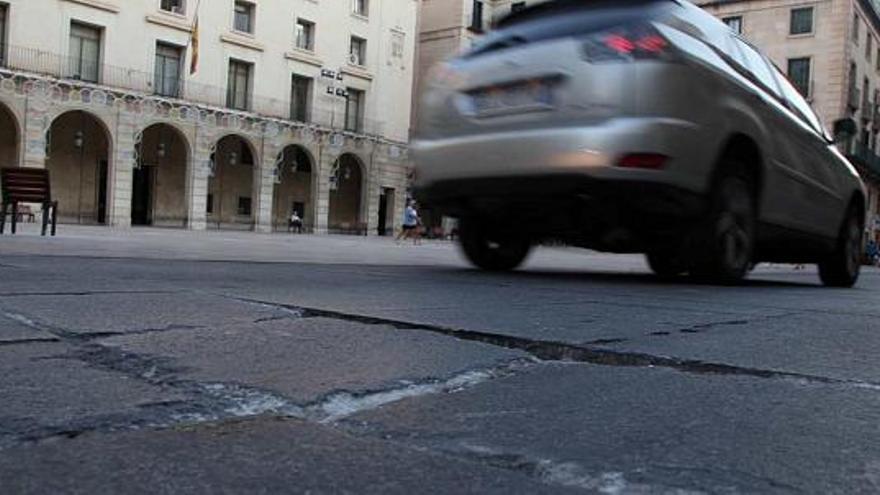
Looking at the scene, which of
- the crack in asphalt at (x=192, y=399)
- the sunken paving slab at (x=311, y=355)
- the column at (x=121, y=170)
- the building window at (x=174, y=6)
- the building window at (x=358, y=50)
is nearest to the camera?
the crack in asphalt at (x=192, y=399)

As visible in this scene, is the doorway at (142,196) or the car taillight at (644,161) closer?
the car taillight at (644,161)

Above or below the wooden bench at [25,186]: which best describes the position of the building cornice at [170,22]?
above

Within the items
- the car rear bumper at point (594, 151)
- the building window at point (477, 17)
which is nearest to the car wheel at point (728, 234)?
the car rear bumper at point (594, 151)

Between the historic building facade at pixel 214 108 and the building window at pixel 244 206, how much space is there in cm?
6

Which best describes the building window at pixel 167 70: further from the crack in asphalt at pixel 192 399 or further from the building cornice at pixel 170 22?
the crack in asphalt at pixel 192 399

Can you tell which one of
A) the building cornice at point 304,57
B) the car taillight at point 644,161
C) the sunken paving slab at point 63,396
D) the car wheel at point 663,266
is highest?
the building cornice at point 304,57

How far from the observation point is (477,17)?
51094mm

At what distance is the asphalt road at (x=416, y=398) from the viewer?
1.76 m

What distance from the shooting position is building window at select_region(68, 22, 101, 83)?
106 ft

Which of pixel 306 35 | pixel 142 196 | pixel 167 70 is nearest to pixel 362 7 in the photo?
pixel 306 35

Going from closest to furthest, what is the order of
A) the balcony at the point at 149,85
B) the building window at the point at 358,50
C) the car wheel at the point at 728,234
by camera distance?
the car wheel at the point at 728,234
the balcony at the point at 149,85
the building window at the point at 358,50

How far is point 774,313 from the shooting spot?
16.4 ft

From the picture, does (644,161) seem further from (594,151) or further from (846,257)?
(846,257)

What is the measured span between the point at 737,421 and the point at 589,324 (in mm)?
1787
